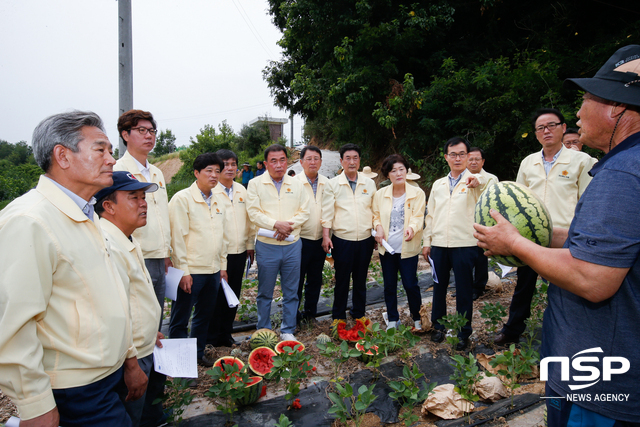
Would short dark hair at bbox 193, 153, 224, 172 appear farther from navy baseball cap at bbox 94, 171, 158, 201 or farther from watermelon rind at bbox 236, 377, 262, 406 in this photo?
watermelon rind at bbox 236, 377, 262, 406

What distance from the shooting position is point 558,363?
1.62 metres

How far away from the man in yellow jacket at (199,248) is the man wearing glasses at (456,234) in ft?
8.35

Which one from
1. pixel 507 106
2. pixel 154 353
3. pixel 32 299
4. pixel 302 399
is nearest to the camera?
pixel 32 299

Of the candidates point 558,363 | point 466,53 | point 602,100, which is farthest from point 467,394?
point 466,53

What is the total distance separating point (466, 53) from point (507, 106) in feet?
12.3

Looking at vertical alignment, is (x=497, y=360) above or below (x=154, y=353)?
below

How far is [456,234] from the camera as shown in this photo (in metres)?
4.05

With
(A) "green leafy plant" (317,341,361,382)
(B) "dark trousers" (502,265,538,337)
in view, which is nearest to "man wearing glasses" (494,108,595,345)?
(B) "dark trousers" (502,265,538,337)

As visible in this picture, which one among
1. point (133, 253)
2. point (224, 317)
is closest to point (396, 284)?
point (224, 317)

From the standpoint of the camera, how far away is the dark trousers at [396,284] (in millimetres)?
4613

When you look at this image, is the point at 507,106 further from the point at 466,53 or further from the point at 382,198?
the point at 382,198

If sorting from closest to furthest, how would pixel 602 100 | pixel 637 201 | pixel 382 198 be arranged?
pixel 637 201 < pixel 602 100 < pixel 382 198

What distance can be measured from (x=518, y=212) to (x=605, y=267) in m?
0.93

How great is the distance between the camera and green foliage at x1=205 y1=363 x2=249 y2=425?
278 centimetres
